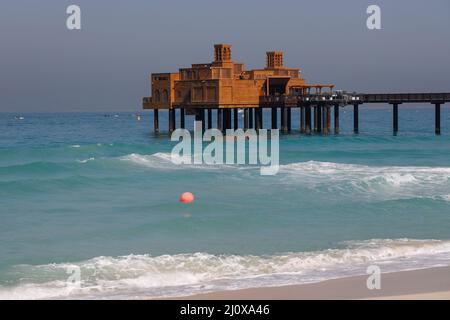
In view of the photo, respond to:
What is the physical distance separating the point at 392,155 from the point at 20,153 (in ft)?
75.7

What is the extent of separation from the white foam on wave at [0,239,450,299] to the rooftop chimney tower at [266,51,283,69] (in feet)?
171

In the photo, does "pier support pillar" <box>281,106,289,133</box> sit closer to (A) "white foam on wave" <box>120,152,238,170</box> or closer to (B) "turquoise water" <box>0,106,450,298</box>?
(A) "white foam on wave" <box>120,152,238,170</box>

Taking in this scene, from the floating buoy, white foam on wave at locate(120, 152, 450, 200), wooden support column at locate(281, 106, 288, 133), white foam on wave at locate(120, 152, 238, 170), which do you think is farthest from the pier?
the floating buoy

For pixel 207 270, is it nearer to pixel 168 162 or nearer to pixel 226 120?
pixel 168 162

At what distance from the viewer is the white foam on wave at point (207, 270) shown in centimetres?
1452

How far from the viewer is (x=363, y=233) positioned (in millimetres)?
20703

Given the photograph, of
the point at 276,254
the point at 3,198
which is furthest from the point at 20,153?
the point at 276,254

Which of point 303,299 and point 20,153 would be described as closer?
point 303,299

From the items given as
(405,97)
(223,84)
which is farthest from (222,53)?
(405,97)

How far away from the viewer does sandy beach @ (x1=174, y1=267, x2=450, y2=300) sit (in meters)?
13.0

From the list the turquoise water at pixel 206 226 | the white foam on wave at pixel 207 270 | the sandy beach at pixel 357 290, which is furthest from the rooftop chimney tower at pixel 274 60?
the sandy beach at pixel 357 290
